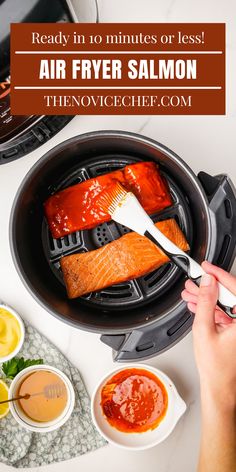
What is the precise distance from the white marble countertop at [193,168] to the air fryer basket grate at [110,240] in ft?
0.28

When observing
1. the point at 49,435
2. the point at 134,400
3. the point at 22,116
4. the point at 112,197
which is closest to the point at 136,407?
the point at 134,400

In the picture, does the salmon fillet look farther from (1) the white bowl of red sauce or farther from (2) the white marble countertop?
(1) the white bowl of red sauce

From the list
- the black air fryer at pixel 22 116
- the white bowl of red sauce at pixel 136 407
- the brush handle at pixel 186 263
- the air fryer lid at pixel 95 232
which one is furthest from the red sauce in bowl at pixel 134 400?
the black air fryer at pixel 22 116

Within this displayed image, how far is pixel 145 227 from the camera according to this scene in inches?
44.4

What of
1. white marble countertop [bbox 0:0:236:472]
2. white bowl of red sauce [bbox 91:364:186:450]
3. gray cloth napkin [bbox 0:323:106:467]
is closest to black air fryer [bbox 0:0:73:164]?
white marble countertop [bbox 0:0:236:472]

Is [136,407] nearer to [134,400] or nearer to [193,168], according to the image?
[134,400]

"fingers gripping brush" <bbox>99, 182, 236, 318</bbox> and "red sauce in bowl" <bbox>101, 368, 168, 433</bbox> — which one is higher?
"fingers gripping brush" <bbox>99, 182, 236, 318</bbox>

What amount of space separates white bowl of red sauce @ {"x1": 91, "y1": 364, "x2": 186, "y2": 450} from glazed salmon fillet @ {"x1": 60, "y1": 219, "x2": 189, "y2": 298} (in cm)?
19

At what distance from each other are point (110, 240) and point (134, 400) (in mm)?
363

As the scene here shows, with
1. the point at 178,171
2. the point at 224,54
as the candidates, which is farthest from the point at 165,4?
the point at 178,171

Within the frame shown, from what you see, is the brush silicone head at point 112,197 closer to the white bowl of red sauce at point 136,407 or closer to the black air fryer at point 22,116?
the black air fryer at point 22,116

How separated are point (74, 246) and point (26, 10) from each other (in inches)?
20.9

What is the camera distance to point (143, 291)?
4.22ft

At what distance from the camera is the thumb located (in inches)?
38.3
